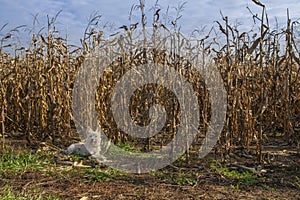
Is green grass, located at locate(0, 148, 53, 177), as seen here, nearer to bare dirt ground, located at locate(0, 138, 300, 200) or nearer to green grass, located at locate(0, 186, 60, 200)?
bare dirt ground, located at locate(0, 138, 300, 200)

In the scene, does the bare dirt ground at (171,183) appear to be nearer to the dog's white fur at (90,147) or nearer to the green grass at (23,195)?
the green grass at (23,195)

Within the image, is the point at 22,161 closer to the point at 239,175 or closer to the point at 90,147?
the point at 90,147

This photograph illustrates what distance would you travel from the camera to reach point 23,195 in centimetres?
292

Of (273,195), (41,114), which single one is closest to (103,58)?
(41,114)

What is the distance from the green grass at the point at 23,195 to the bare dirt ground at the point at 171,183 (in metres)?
0.07

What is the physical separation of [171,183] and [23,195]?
1.22 metres

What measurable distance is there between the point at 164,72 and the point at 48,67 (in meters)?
1.60

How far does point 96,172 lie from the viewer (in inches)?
141

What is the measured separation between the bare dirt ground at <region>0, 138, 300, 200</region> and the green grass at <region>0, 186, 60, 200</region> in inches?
2.8

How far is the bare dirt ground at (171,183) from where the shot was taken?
2.99 m

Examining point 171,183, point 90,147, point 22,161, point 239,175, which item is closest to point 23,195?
point 22,161

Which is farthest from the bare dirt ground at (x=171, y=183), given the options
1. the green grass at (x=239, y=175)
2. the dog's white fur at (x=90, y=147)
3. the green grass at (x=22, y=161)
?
the dog's white fur at (x=90, y=147)

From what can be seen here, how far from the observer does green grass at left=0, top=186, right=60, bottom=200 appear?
2779mm

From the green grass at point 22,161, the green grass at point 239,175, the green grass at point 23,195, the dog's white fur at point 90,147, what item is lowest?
the green grass at point 23,195
